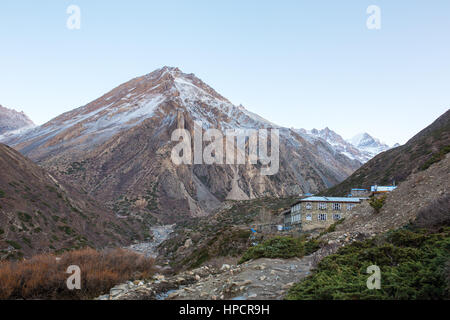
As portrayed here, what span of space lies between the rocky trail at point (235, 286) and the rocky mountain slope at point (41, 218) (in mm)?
23181

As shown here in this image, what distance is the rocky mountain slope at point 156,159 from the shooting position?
93.0m

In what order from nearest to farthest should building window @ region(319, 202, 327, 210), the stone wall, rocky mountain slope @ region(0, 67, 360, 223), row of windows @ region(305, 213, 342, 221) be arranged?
the stone wall
row of windows @ region(305, 213, 342, 221)
building window @ region(319, 202, 327, 210)
rocky mountain slope @ region(0, 67, 360, 223)

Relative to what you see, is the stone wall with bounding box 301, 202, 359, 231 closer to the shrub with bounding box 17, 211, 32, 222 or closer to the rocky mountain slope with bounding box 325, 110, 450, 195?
the rocky mountain slope with bounding box 325, 110, 450, 195

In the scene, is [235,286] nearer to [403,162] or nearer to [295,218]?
[295,218]

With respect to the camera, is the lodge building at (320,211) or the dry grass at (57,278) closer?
the dry grass at (57,278)

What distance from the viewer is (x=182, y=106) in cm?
14000

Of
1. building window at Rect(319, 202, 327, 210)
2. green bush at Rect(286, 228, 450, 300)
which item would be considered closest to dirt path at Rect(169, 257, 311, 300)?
green bush at Rect(286, 228, 450, 300)

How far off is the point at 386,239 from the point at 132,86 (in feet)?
652

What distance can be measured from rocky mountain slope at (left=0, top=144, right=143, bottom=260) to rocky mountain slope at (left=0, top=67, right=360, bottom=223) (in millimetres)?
27967

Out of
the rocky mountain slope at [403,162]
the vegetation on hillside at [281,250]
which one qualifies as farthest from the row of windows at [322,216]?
the vegetation on hillside at [281,250]

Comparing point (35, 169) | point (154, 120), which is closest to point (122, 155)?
point (154, 120)

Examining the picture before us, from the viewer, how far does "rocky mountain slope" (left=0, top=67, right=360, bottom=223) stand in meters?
93.0

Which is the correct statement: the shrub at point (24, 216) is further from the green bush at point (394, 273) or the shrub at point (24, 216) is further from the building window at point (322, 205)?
the green bush at point (394, 273)
